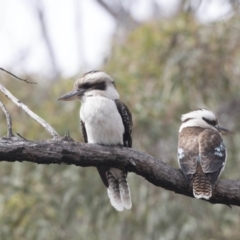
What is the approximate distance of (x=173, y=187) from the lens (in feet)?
10.7

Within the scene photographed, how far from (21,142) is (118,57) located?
3.83 meters

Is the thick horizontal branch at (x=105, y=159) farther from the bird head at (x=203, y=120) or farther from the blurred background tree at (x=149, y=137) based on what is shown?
the blurred background tree at (x=149, y=137)

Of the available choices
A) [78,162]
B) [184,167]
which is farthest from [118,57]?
[78,162]

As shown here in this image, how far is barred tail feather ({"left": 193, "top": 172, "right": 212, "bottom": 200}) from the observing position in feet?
10.6

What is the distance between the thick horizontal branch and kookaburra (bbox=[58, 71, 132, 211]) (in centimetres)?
45

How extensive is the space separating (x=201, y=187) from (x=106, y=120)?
0.61 m

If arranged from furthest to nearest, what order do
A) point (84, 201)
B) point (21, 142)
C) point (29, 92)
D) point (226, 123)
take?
point (29, 92), point (226, 123), point (84, 201), point (21, 142)

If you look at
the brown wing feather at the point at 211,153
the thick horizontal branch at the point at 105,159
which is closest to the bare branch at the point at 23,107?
the thick horizontal branch at the point at 105,159

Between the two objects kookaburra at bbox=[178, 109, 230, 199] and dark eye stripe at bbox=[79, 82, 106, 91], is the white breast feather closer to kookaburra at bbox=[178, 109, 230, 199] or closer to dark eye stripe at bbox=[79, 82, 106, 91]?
dark eye stripe at bbox=[79, 82, 106, 91]

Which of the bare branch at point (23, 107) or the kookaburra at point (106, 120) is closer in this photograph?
the bare branch at point (23, 107)

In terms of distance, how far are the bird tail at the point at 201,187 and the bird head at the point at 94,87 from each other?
0.61 metres

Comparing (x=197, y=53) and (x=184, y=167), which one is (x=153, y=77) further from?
(x=184, y=167)

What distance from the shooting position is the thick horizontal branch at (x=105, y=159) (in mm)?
2904

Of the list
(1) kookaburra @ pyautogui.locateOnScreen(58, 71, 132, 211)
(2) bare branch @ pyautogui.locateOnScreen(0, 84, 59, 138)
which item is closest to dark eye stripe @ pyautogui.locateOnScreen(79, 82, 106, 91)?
(1) kookaburra @ pyautogui.locateOnScreen(58, 71, 132, 211)
